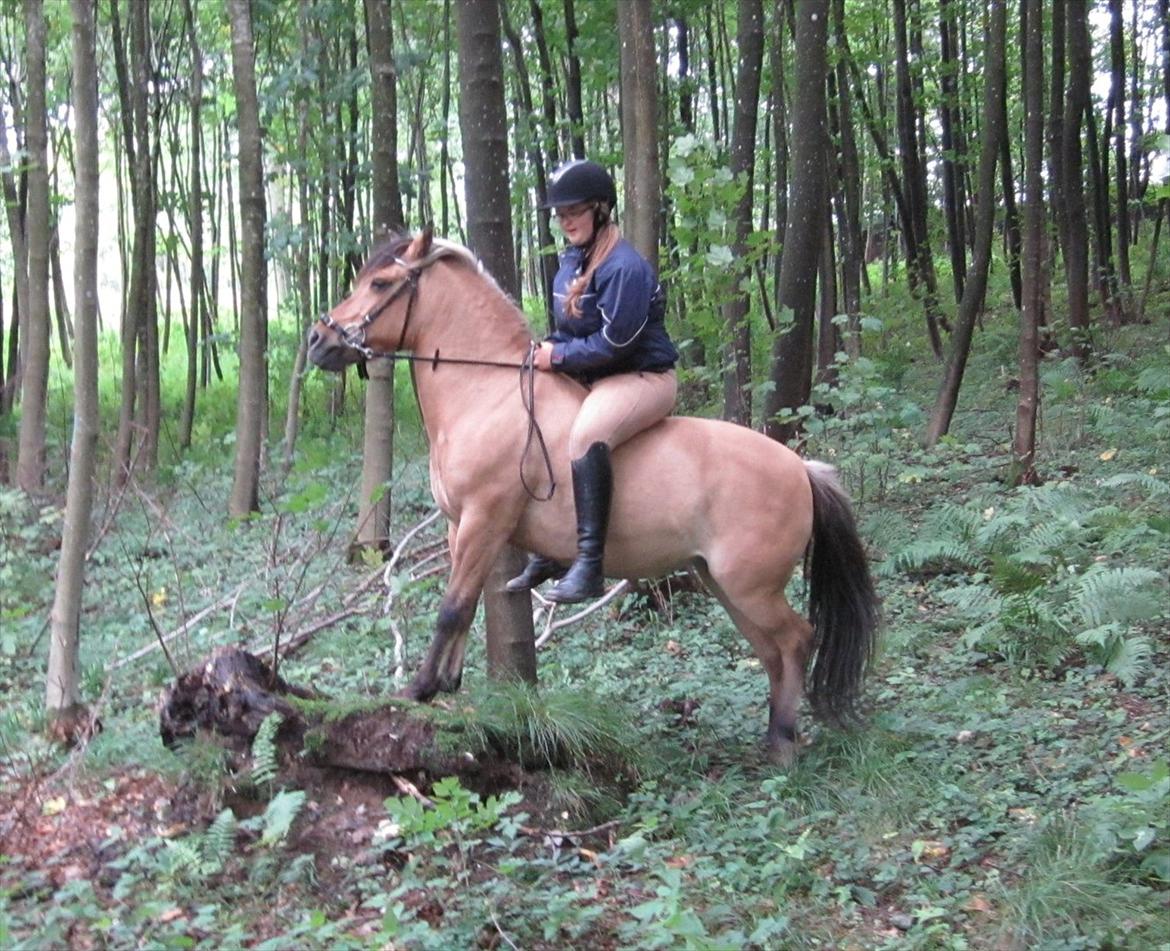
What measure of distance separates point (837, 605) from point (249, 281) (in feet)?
30.1

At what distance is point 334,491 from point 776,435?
681 centimetres

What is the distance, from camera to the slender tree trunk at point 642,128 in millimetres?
8047

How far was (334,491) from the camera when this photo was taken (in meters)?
14.3

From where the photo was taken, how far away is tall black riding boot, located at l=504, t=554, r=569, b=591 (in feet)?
18.0

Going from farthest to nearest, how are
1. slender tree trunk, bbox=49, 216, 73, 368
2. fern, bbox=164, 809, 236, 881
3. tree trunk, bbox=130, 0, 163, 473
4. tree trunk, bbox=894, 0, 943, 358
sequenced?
1. slender tree trunk, bbox=49, 216, 73, 368
2. tree trunk, bbox=894, 0, 943, 358
3. tree trunk, bbox=130, 0, 163, 473
4. fern, bbox=164, 809, 236, 881

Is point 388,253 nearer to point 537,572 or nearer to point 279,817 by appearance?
point 537,572

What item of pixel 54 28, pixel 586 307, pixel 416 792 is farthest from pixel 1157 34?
pixel 416 792

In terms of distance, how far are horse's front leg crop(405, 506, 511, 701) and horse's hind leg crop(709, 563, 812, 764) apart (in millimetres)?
1233

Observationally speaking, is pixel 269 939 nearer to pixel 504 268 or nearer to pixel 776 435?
pixel 504 268

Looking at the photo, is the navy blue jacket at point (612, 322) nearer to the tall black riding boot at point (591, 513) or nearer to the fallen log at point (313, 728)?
the tall black riding boot at point (591, 513)

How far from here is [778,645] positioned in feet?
19.1

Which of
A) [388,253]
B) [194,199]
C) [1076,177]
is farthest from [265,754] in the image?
[194,199]

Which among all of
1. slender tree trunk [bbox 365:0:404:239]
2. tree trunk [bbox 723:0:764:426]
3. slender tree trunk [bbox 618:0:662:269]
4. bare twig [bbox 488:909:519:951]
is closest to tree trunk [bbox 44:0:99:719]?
bare twig [bbox 488:909:519:951]

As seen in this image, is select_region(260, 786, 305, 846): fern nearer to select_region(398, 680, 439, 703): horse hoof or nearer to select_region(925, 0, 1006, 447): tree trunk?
select_region(398, 680, 439, 703): horse hoof
